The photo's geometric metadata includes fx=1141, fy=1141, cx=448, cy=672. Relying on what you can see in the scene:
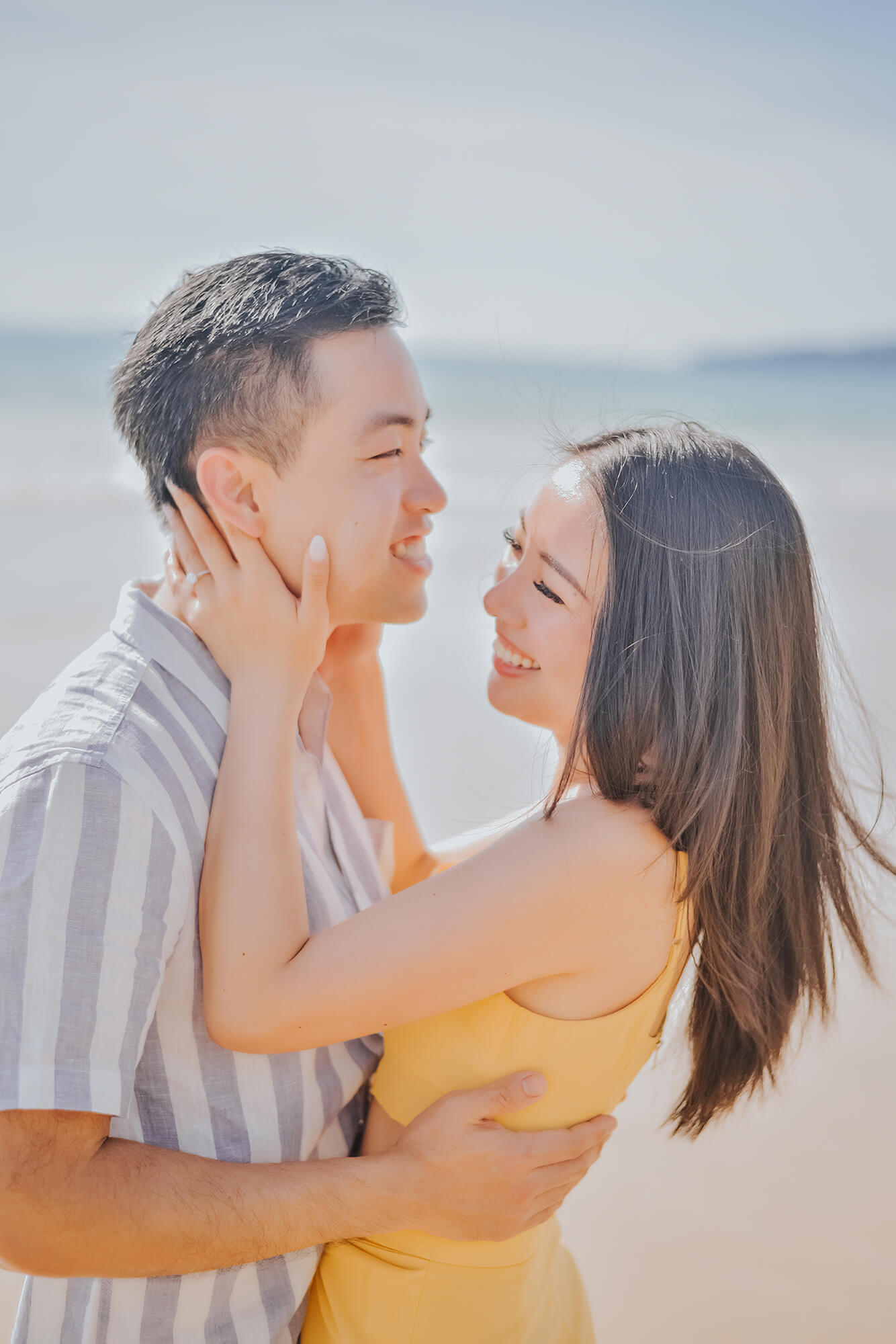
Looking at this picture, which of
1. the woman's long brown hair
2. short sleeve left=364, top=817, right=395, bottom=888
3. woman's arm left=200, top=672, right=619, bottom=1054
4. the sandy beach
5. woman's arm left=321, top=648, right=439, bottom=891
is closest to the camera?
woman's arm left=200, top=672, right=619, bottom=1054

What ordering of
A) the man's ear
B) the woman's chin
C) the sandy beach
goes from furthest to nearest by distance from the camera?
the sandy beach, the woman's chin, the man's ear

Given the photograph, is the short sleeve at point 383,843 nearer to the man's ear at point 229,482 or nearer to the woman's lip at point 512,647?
the woman's lip at point 512,647

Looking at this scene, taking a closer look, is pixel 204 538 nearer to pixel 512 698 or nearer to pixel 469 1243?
pixel 512 698

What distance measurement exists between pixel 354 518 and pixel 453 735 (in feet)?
12.9

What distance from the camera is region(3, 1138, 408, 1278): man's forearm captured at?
1538 mm

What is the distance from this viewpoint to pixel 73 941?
1.52 m

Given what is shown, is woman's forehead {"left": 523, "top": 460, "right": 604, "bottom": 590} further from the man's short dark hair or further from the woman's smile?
the man's short dark hair

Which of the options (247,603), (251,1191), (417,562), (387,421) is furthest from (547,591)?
(251,1191)

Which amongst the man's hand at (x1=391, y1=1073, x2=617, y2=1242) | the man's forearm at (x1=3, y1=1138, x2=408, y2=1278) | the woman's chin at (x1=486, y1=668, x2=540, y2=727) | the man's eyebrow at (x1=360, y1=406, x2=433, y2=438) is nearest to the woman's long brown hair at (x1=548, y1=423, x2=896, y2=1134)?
the woman's chin at (x1=486, y1=668, x2=540, y2=727)

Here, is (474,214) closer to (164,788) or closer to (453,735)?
(453,735)

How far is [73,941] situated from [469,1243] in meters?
0.92

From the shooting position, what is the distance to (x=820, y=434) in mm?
16500

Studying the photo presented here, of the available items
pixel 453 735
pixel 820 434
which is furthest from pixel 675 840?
pixel 820 434

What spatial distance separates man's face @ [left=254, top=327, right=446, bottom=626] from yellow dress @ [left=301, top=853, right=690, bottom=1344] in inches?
31.7
